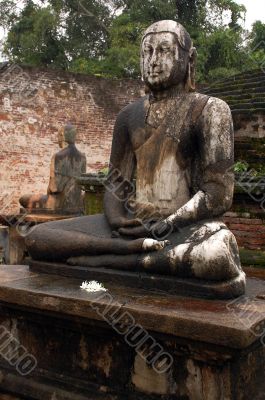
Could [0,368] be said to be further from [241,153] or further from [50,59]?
[50,59]

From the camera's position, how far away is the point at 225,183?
2.72 metres

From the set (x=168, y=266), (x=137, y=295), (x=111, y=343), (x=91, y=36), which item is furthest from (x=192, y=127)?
(x=91, y=36)

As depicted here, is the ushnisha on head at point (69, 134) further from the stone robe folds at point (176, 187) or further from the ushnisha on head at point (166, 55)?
the ushnisha on head at point (166, 55)

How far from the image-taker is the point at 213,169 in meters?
2.71

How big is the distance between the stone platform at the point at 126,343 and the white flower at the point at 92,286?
0.04 meters

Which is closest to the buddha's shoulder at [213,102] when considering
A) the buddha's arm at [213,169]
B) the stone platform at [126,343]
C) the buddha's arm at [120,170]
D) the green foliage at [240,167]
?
the buddha's arm at [213,169]

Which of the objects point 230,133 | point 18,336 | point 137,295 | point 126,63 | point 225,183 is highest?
point 126,63

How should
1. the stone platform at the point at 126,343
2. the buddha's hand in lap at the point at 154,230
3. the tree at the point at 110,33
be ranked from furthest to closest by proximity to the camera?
1. the tree at the point at 110,33
2. the buddha's hand in lap at the point at 154,230
3. the stone platform at the point at 126,343

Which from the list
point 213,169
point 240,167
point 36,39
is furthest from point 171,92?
point 36,39

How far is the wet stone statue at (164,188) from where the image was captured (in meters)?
2.56

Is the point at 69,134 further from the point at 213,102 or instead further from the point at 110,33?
the point at 110,33

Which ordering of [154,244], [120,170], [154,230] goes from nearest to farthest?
[154,244], [154,230], [120,170]

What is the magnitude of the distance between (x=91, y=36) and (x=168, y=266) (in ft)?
60.8

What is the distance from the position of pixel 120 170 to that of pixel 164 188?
0.39 m
